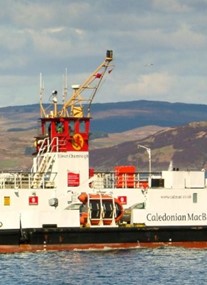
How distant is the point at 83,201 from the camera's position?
6556 centimetres

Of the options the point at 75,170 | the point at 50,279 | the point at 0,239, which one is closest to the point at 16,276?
the point at 50,279

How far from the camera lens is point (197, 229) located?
66.6m

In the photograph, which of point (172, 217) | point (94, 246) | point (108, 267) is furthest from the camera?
point (172, 217)

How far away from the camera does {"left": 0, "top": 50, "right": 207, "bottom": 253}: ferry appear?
64125 millimetres

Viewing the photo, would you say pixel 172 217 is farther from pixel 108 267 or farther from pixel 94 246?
pixel 108 267

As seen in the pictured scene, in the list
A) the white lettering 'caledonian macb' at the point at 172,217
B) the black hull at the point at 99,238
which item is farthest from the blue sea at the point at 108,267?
the white lettering 'caledonian macb' at the point at 172,217

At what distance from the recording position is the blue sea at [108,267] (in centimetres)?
5569

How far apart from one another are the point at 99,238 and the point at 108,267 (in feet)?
18.9

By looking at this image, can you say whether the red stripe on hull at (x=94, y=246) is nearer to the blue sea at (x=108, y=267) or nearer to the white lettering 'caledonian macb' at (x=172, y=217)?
the blue sea at (x=108, y=267)

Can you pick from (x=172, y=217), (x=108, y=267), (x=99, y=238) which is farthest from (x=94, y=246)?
(x=108, y=267)

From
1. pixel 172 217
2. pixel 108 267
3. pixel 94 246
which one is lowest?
pixel 108 267

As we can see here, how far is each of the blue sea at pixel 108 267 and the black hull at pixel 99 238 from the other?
0.52 metres

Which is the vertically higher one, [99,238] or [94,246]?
[99,238]

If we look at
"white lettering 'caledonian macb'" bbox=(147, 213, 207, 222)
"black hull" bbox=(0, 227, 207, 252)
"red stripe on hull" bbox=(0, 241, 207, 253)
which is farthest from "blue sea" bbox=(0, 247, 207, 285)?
"white lettering 'caledonian macb'" bbox=(147, 213, 207, 222)
